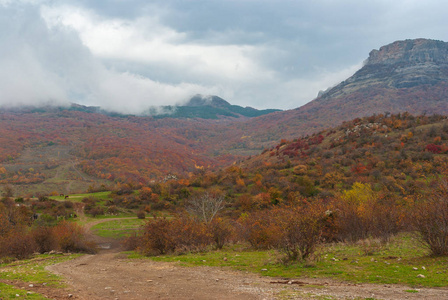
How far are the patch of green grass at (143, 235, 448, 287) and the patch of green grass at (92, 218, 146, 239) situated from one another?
3116 centimetres

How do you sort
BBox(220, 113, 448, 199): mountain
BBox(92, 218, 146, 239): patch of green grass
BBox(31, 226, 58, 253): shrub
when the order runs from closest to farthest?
BBox(31, 226, 58, 253): shrub → BBox(92, 218, 146, 239): patch of green grass → BBox(220, 113, 448, 199): mountain

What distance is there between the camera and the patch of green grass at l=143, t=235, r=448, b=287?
928cm

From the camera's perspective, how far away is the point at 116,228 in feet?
149

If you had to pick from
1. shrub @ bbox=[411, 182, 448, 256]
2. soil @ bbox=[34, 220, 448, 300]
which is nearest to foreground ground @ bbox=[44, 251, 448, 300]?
soil @ bbox=[34, 220, 448, 300]

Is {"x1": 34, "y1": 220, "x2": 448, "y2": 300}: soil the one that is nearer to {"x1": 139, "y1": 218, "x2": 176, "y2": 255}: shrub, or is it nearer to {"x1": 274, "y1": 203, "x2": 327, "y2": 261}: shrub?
{"x1": 274, "y1": 203, "x2": 327, "y2": 261}: shrub

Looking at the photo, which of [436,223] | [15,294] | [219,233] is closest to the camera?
[15,294]

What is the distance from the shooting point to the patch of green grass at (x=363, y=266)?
30.5 feet

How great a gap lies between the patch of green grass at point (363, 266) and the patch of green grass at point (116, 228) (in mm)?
31157

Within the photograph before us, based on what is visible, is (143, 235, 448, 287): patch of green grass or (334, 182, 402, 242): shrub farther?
→ (334, 182, 402, 242): shrub

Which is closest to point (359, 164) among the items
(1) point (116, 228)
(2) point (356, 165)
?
(2) point (356, 165)

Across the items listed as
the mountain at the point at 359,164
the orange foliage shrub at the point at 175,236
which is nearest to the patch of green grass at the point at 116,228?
the mountain at the point at 359,164

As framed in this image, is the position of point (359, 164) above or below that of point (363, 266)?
above

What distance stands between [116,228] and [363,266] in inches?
1652

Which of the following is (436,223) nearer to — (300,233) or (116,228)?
(300,233)
